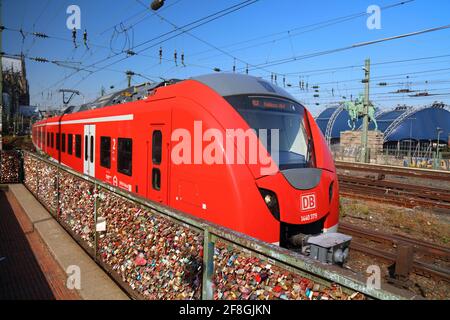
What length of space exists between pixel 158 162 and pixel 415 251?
5.59m

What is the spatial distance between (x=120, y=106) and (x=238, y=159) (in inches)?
179

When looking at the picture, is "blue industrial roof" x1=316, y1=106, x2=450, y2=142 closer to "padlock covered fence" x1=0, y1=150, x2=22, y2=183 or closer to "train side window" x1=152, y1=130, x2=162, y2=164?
Answer: "padlock covered fence" x1=0, y1=150, x2=22, y2=183

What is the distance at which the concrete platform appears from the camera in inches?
163

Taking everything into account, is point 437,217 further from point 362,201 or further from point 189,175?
point 189,175

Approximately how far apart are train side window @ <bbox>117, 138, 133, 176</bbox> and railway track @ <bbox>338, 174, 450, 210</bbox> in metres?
9.32

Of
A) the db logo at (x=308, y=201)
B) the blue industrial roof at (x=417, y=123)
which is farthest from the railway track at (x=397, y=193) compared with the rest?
the blue industrial roof at (x=417, y=123)

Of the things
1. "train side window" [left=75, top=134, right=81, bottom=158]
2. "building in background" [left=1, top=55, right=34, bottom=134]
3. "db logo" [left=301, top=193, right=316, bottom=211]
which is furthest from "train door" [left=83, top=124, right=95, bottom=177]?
"building in background" [left=1, top=55, right=34, bottom=134]

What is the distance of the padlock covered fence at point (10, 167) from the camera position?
12.4 m

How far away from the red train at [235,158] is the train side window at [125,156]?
0.19 feet

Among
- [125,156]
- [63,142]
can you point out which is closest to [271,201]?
[125,156]

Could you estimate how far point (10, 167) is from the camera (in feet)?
41.0

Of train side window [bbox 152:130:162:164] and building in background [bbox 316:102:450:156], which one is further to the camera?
building in background [bbox 316:102:450:156]

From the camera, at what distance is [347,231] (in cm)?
826

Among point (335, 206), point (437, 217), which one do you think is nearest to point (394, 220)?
point (437, 217)
